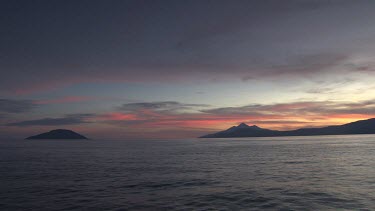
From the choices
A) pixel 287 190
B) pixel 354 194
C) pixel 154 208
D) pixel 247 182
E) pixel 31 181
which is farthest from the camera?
pixel 31 181

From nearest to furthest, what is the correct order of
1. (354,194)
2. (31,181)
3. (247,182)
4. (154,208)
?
(154,208) < (354,194) < (247,182) < (31,181)

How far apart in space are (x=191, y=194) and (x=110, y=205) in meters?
9.22

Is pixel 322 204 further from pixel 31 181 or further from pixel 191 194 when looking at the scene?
pixel 31 181

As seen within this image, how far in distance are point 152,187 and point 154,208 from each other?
10503 mm

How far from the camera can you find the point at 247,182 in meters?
39.5

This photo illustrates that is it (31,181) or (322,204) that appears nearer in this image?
(322,204)

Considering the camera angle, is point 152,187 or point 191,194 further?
point 152,187

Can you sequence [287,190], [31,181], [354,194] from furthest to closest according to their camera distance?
[31,181]
[287,190]
[354,194]

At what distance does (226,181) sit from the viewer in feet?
133

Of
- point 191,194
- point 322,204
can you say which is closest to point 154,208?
point 191,194

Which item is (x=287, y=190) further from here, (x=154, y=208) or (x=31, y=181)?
(x=31, y=181)

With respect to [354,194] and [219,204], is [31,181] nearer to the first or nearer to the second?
[219,204]

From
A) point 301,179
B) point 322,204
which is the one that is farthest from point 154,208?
point 301,179

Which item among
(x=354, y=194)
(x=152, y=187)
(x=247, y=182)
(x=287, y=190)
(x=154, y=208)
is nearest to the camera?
(x=154, y=208)
